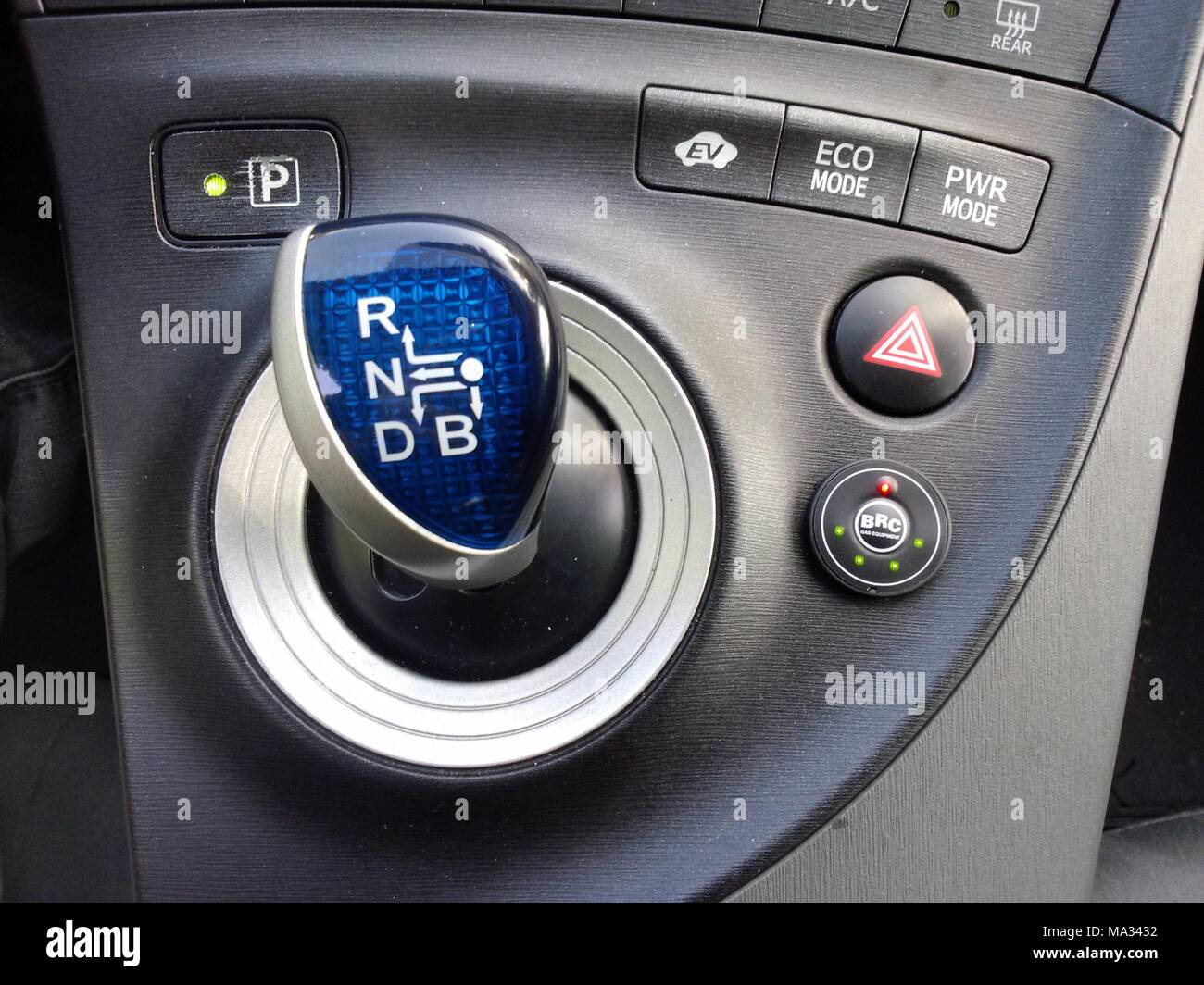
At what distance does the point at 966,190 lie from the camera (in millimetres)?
597

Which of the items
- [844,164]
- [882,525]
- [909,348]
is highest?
[844,164]

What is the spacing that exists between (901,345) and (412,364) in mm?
310

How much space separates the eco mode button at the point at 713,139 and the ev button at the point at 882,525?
0.19 meters

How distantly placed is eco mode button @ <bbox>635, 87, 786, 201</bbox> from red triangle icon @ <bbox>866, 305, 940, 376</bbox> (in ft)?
0.35

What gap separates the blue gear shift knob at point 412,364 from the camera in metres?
0.42

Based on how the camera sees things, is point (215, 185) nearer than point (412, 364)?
No

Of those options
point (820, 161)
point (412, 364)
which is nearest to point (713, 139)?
point (820, 161)

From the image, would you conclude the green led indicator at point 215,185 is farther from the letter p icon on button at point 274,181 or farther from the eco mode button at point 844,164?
the eco mode button at point 844,164

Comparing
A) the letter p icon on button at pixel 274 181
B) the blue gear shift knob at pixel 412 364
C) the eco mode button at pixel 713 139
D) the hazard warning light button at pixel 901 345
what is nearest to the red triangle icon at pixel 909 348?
the hazard warning light button at pixel 901 345

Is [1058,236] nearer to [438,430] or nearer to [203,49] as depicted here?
[438,430]

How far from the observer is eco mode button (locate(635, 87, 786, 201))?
587mm

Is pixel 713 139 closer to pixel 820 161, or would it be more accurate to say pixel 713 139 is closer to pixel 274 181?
pixel 820 161

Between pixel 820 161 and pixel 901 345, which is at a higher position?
pixel 820 161

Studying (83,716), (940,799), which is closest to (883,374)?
(940,799)
